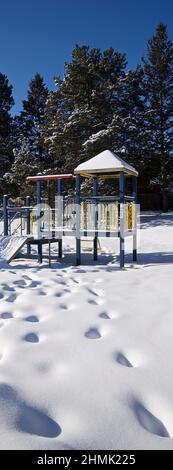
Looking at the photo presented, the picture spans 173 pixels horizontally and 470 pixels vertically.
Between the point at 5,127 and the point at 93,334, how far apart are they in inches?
1217

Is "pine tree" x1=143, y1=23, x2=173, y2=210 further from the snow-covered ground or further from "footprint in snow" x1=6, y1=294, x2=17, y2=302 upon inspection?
"footprint in snow" x1=6, y1=294, x2=17, y2=302

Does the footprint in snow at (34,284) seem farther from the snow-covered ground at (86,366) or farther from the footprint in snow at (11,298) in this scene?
the footprint in snow at (11,298)

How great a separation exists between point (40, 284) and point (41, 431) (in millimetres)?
4029

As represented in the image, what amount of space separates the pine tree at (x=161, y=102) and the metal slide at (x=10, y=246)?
50.5 ft

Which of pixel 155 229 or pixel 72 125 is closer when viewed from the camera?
pixel 155 229

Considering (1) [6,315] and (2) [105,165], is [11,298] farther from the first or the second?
(2) [105,165]

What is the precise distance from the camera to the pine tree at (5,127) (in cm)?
3092

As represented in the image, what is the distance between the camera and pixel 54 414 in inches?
94.0

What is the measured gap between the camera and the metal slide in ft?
29.9

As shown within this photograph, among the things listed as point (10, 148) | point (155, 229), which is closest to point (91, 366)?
point (155, 229)

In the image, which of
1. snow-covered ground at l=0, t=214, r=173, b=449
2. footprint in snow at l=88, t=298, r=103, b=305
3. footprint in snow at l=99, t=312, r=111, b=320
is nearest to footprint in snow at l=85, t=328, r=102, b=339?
snow-covered ground at l=0, t=214, r=173, b=449

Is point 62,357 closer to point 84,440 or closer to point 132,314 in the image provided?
point 84,440
